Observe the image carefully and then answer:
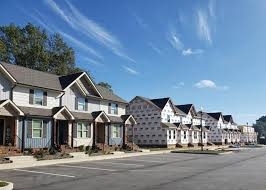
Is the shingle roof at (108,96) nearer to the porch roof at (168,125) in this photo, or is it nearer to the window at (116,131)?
the window at (116,131)

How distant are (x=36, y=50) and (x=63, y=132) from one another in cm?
2449

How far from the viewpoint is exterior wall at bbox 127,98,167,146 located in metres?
61.1

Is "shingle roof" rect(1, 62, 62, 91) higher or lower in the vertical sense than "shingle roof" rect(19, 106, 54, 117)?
higher

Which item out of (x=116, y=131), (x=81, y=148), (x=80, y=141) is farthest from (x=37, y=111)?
(x=116, y=131)

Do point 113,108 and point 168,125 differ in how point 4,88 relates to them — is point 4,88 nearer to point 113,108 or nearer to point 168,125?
point 113,108

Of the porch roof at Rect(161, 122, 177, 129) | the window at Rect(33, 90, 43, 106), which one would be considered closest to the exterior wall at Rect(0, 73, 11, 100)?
the window at Rect(33, 90, 43, 106)

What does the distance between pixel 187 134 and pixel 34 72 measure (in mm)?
39998

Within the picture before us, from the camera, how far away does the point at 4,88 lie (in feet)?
102

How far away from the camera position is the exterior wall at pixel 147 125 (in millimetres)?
61125

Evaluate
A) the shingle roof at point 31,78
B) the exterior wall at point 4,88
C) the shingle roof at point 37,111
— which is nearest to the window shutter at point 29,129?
the shingle roof at point 37,111

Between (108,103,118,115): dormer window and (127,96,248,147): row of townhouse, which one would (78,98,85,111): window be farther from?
(127,96,248,147): row of townhouse

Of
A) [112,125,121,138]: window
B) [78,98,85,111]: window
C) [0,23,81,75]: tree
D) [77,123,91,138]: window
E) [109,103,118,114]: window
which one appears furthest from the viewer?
[0,23,81,75]: tree

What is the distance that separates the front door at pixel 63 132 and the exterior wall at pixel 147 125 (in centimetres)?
2449

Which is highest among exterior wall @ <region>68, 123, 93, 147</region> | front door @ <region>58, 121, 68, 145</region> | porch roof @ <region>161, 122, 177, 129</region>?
porch roof @ <region>161, 122, 177, 129</region>
